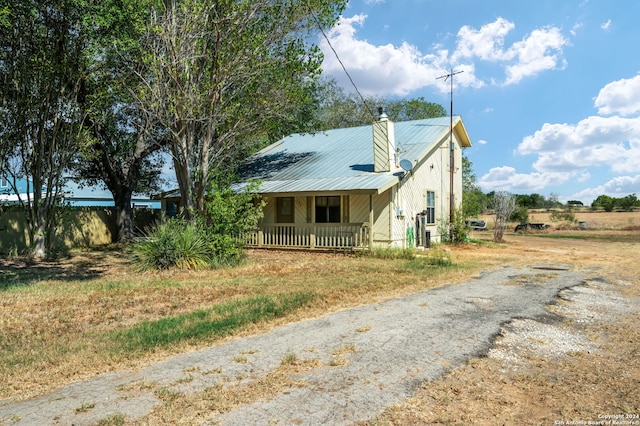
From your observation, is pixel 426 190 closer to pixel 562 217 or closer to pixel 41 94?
pixel 41 94

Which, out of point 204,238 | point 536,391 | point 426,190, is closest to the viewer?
point 536,391

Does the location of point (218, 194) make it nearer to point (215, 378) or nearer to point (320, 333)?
point (320, 333)

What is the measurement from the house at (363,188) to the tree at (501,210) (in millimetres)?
3145

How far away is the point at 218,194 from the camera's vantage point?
12.9 metres

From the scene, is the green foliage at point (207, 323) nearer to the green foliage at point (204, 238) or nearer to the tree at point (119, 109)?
the green foliage at point (204, 238)

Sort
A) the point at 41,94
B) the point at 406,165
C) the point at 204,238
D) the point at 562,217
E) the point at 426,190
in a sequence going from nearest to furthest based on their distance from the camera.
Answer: the point at 204,238 < the point at 41,94 < the point at 406,165 < the point at 426,190 < the point at 562,217

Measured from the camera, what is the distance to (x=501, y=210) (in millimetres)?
24688

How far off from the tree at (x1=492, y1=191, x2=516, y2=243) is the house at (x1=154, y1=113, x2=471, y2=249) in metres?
3.14

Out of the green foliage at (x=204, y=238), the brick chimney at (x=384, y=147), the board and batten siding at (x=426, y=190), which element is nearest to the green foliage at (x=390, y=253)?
the board and batten siding at (x=426, y=190)

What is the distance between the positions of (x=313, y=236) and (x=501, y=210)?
39.6 ft

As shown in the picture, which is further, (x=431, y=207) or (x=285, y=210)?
(x=431, y=207)

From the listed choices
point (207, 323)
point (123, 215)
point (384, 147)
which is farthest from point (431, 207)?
point (207, 323)

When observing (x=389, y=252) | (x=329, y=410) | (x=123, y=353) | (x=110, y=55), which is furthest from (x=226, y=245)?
(x=329, y=410)

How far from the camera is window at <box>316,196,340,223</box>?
60.0 ft
